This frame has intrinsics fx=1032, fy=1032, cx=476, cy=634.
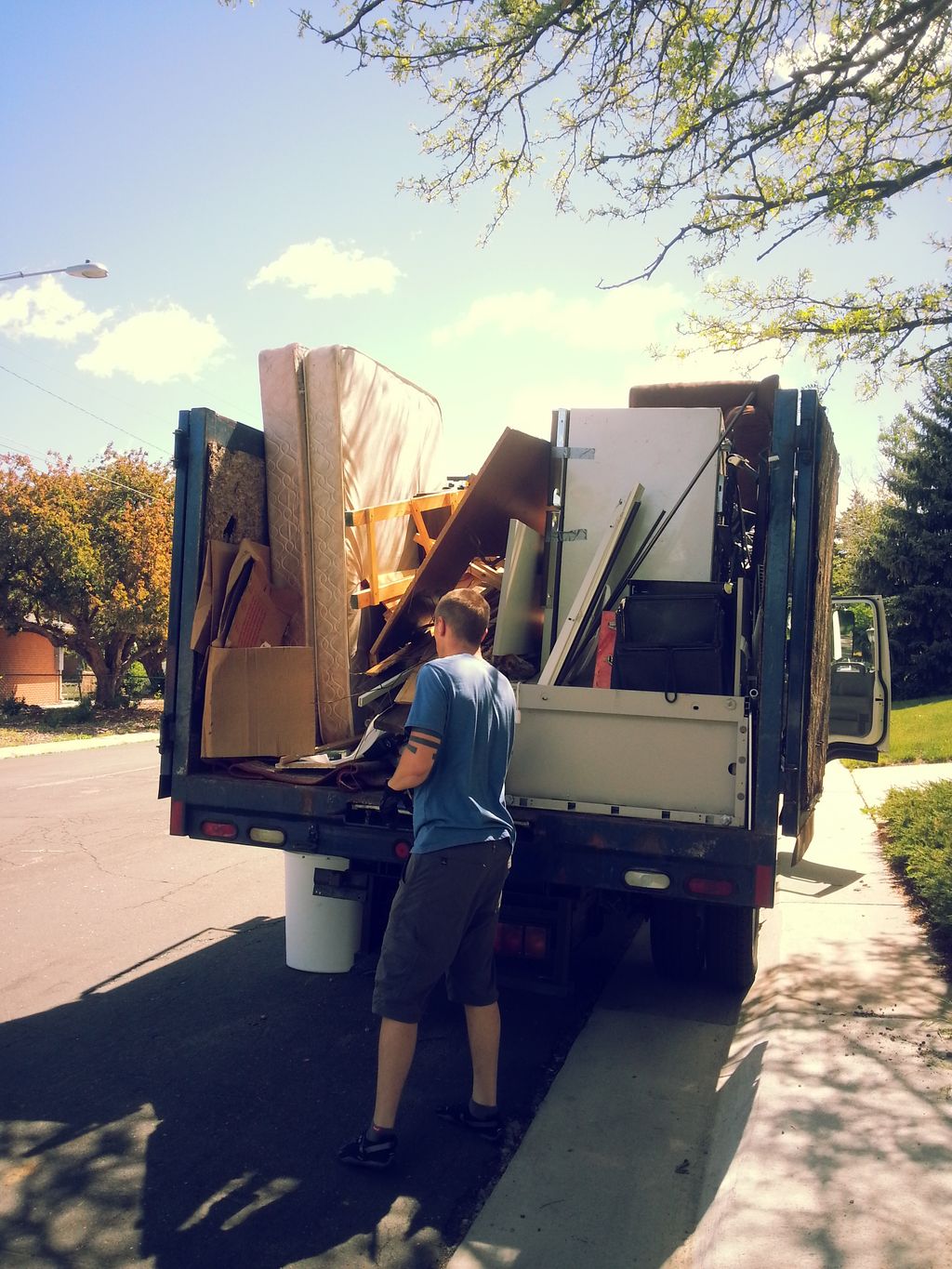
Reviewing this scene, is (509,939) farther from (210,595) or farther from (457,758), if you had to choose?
(210,595)

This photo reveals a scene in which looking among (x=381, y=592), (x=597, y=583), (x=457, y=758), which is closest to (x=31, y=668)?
(x=381, y=592)

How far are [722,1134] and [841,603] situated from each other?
6.09 meters

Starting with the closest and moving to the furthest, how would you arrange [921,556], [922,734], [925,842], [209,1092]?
[209,1092]
[925,842]
[922,734]
[921,556]

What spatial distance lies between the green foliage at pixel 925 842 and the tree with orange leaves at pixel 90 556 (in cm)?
1735

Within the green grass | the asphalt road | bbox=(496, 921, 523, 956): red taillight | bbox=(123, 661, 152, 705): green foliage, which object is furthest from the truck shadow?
bbox=(123, 661, 152, 705): green foliage

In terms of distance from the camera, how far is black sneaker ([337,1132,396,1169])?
342cm

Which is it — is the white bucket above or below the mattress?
below

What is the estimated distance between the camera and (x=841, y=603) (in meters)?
8.89

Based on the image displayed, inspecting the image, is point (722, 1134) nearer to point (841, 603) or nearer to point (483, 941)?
point (483, 941)

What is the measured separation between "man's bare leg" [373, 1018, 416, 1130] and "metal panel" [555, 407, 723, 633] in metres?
2.18

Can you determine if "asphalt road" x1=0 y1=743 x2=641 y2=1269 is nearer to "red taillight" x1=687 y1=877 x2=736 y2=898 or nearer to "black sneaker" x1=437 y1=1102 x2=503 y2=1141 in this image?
"black sneaker" x1=437 y1=1102 x2=503 y2=1141

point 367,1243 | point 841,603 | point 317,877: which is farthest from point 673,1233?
point 841,603

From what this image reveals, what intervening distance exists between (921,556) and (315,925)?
26.9 meters

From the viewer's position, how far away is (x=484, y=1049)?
3.74 meters
